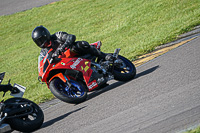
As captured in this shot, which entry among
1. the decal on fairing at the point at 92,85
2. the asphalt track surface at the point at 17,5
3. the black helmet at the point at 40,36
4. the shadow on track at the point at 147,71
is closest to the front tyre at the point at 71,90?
the decal on fairing at the point at 92,85

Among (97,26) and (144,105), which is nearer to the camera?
(144,105)

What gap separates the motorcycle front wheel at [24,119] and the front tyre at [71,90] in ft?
2.69

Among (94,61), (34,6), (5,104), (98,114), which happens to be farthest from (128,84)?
(34,6)

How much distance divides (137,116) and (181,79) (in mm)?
1701

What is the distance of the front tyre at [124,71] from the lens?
785cm

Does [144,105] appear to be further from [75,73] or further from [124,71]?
[124,71]

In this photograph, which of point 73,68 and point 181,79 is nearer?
point 181,79

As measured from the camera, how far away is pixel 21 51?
18.0 metres

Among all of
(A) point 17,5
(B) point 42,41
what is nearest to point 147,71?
(B) point 42,41

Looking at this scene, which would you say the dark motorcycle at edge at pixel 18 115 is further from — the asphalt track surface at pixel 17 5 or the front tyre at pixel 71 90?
the asphalt track surface at pixel 17 5

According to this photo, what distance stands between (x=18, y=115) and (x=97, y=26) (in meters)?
11.7

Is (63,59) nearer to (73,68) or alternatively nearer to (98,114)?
(73,68)

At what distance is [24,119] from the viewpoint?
6258 millimetres

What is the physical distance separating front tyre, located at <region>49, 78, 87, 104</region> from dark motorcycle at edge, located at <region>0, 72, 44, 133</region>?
80 centimetres
